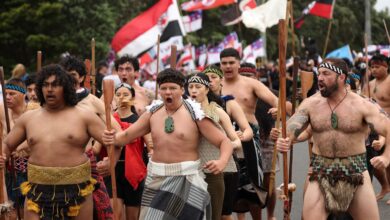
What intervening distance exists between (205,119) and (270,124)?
4266 mm

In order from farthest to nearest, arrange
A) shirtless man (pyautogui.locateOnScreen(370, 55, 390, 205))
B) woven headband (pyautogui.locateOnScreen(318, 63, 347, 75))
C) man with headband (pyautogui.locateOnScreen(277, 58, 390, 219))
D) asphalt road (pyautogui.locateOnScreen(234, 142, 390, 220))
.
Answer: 1. shirtless man (pyautogui.locateOnScreen(370, 55, 390, 205))
2. asphalt road (pyautogui.locateOnScreen(234, 142, 390, 220))
3. woven headband (pyautogui.locateOnScreen(318, 63, 347, 75))
4. man with headband (pyautogui.locateOnScreen(277, 58, 390, 219))

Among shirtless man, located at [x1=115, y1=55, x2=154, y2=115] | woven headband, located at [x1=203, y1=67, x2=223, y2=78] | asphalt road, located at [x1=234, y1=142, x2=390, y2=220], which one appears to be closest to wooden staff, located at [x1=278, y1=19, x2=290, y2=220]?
woven headband, located at [x1=203, y1=67, x2=223, y2=78]

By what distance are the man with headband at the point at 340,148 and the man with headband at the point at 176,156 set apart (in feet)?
2.49

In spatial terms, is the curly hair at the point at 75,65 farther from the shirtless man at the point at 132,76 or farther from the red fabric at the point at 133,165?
the shirtless man at the point at 132,76

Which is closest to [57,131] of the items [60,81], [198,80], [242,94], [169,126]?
[60,81]

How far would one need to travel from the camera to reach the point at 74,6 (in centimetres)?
3322

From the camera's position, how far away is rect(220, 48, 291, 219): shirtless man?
9.48 m

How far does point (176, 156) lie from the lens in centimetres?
698

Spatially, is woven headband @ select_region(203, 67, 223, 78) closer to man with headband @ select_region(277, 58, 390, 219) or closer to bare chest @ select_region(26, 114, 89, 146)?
man with headband @ select_region(277, 58, 390, 219)

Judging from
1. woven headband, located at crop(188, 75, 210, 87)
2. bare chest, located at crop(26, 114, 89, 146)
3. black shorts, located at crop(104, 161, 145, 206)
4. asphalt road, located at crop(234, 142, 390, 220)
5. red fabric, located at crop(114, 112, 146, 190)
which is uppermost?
woven headband, located at crop(188, 75, 210, 87)

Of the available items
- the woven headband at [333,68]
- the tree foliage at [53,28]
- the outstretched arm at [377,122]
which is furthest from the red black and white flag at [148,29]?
the tree foliage at [53,28]

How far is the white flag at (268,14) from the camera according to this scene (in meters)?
10.0

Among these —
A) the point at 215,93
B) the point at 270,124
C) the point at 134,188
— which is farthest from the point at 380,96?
the point at 134,188

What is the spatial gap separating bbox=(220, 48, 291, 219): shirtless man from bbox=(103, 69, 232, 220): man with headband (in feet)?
7.89
